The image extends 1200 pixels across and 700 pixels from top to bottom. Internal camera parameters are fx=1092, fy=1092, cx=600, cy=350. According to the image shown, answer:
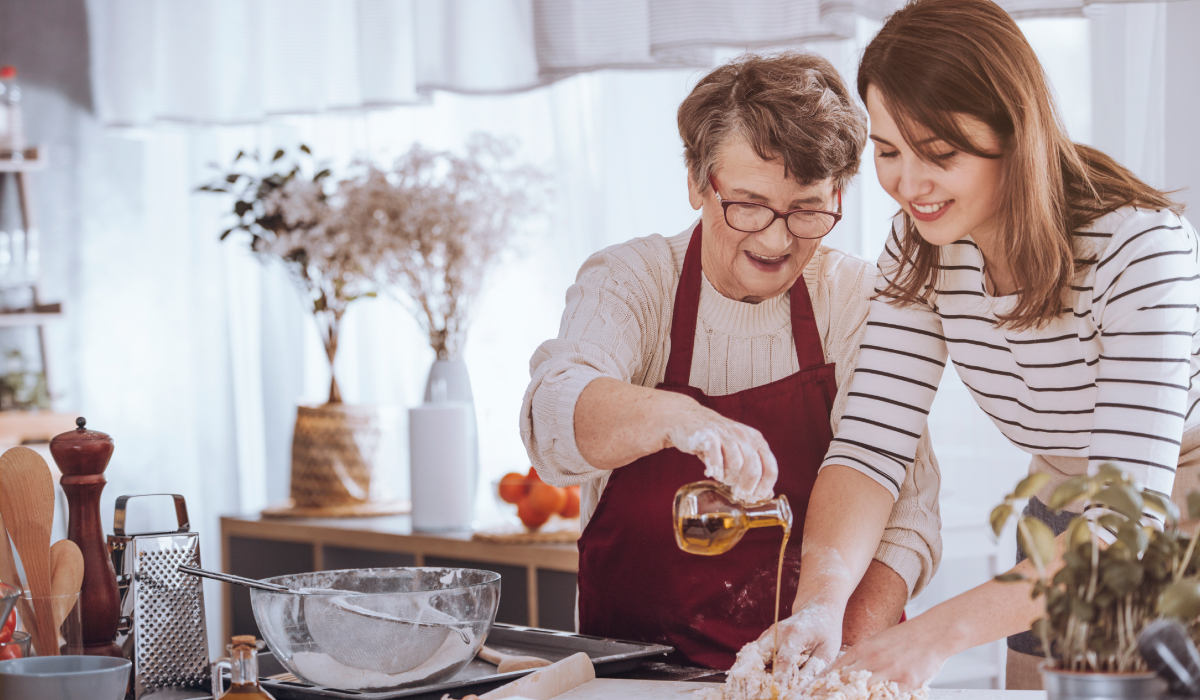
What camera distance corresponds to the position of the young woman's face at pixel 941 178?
3.76 ft

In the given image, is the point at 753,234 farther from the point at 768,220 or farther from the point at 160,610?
the point at 160,610

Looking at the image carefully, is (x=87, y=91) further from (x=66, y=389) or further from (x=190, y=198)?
(x=66, y=389)

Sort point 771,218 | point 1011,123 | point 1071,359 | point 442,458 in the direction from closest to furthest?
point 1011,123 → point 1071,359 → point 771,218 → point 442,458

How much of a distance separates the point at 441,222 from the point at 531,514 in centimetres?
69

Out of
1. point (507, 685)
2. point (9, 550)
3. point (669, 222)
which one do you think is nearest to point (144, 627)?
point (9, 550)

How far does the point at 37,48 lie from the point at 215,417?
1.41 meters

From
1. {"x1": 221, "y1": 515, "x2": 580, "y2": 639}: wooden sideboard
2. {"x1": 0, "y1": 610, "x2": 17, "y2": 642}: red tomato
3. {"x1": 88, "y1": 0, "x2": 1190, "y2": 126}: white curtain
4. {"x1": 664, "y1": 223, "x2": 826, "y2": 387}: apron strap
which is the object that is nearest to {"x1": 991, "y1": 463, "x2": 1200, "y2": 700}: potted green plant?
{"x1": 664, "y1": 223, "x2": 826, "y2": 387}: apron strap

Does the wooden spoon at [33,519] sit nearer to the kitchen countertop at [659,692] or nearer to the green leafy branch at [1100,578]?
the kitchen countertop at [659,692]

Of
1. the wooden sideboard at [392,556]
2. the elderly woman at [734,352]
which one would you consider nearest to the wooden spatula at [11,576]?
the elderly woman at [734,352]

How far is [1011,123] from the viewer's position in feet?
3.70

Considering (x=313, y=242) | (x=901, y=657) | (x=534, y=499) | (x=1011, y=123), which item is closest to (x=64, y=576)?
(x=901, y=657)

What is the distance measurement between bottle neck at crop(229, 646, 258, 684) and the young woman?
1.81 ft

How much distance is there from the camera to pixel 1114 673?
671 millimetres

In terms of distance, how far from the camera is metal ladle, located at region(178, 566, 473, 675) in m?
1.03
